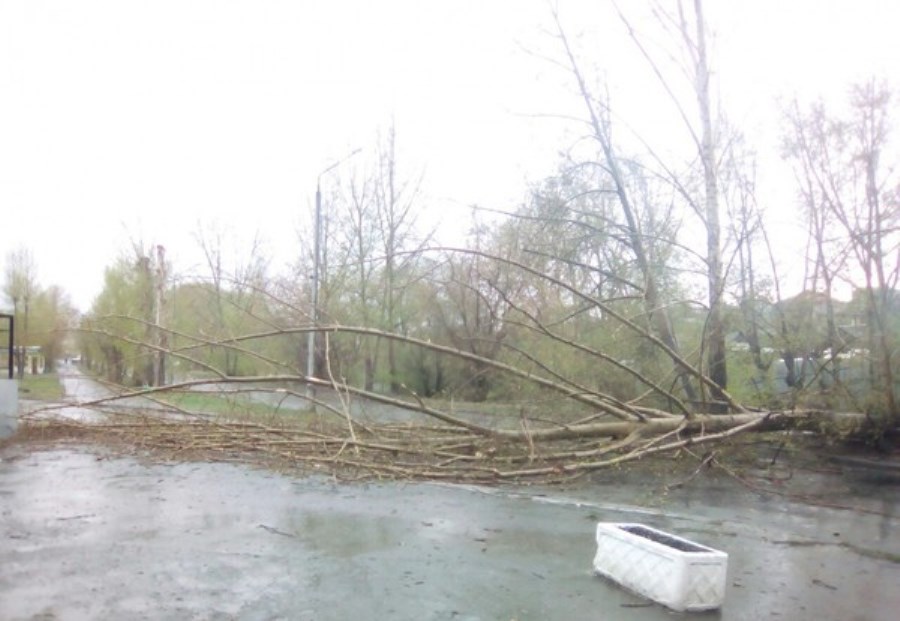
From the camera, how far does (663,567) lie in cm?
486

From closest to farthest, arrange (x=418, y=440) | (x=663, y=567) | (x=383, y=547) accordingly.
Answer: (x=663, y=567), (x=383, y=547), (x=418, y=440)

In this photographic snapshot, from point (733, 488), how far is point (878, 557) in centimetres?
329

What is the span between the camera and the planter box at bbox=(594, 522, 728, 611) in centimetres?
475

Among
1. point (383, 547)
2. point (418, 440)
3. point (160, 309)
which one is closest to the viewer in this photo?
point (383, 547)

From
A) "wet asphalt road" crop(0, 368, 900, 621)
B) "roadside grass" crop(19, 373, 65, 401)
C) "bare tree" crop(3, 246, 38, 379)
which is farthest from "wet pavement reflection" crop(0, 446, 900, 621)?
"bare tree" crop(3, 246, 38, 379)

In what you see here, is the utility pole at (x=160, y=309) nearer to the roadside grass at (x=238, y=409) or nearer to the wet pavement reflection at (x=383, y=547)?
the roadside grass at (x=238, y=409)

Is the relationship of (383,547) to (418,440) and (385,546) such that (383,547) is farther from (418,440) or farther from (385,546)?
(418,440)

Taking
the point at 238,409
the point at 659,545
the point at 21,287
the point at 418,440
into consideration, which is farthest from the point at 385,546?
the point at 21,287

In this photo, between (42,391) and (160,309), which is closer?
(160,309)

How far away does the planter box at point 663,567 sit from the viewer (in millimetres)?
4746

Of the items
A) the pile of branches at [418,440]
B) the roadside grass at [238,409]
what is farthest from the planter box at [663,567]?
the roadside grass at [238,409]

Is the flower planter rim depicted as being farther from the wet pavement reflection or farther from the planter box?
the wet pavement reflection

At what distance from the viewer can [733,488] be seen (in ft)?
31.7

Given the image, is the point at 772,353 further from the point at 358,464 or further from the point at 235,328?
the point at 235,328
